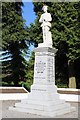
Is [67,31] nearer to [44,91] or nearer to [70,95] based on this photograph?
[70,95]

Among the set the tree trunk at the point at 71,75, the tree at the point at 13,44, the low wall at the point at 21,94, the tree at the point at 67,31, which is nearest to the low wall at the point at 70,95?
the low wall at the point at 21,94

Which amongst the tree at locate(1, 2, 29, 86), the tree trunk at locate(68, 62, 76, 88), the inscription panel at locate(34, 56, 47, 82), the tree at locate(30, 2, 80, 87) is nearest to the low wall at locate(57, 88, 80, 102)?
the tree at locate(30, 2, 80, 87)

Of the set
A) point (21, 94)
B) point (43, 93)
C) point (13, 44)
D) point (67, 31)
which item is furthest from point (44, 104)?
point (13, 44)

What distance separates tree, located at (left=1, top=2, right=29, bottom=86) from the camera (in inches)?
935

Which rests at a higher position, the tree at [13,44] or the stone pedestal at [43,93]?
the tree at [13,44]

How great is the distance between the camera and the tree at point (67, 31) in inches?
811

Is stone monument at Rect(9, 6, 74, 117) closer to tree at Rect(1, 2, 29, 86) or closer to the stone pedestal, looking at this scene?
the stone pedestal

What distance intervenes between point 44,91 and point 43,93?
0.31 ft

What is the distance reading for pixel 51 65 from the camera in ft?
38.0

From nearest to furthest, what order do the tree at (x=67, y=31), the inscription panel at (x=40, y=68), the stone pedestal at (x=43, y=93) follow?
the stone pedestal at (x=43, y=93), the inscription panel at (x=40, y=68), the tree at (x=67, y=31)

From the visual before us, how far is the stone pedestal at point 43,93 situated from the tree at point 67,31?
8.91 meters

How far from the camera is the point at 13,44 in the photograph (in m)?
24.6

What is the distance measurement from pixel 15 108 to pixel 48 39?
11.1ft

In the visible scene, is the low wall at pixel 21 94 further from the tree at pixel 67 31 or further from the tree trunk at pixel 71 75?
the tree trunk at pixel 71 75
